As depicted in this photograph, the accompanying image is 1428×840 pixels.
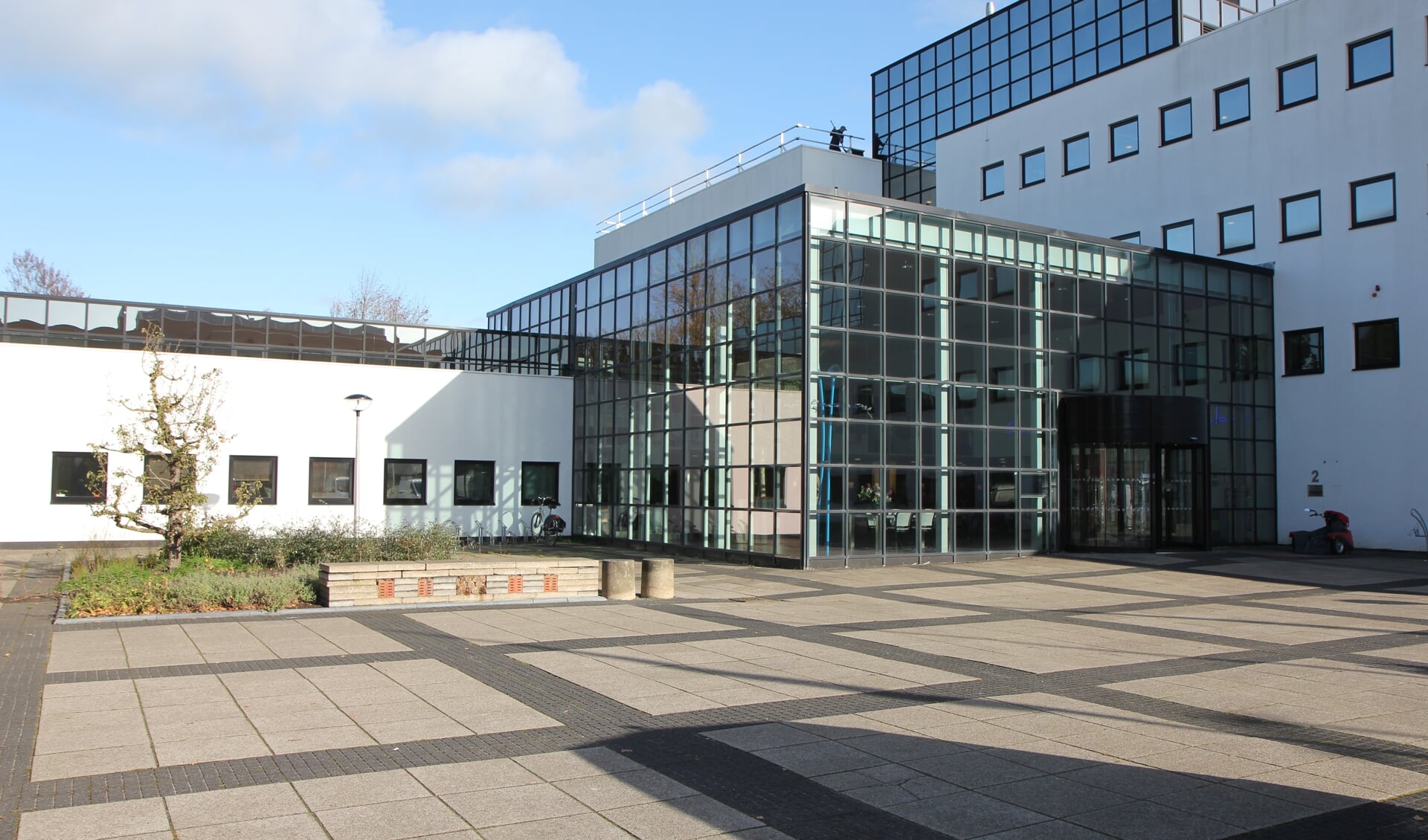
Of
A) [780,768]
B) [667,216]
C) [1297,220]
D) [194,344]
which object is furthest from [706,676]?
[667,216]

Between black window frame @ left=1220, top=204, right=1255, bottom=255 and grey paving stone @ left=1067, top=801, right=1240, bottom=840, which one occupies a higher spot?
black window frame @ left=1220, top=204, right=1255, bottom=255

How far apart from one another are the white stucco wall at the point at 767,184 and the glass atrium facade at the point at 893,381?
10.7 meters

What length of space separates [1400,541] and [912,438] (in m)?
14.3

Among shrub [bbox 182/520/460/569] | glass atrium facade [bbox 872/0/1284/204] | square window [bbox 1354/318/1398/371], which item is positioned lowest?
shrub [bbox 182/520/460/569]

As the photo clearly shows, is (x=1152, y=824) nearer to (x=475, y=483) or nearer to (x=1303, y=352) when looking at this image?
(x=475, y=483)

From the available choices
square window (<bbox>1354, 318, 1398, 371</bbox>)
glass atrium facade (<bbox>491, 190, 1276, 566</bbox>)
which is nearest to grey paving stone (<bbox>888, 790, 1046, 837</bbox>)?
glass atrium facade (<bbox>491, 190, 1276, 566</bbox>)

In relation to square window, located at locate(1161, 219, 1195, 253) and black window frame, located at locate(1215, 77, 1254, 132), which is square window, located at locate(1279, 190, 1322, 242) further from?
black window frame, located at locate(1215, 77, 1254, 132)

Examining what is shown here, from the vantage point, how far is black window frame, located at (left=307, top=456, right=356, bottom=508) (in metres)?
29.1

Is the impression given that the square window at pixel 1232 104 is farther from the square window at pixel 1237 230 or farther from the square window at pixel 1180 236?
the square window at pixel 1180 236

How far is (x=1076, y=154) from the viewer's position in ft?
119

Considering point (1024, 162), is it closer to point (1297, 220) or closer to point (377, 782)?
point (1297, 220)

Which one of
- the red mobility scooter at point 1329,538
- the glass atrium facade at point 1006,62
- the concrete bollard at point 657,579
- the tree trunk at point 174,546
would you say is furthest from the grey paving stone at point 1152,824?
the glass atrium facade at point 1006,62

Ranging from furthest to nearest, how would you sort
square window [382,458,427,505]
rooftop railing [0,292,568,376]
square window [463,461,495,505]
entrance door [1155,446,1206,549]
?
square window [463,461,495,505]
square window [382,458,427,505]
rooftop railing [0,292,568,376]
entrance door [1155,446,1206,549]

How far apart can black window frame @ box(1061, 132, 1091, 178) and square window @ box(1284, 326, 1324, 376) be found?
8613mm
